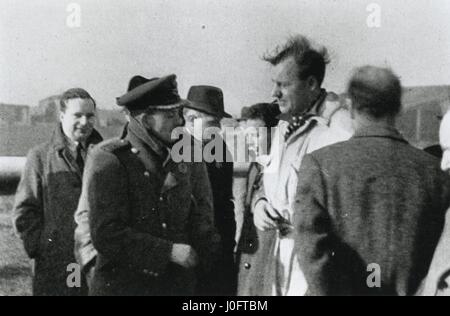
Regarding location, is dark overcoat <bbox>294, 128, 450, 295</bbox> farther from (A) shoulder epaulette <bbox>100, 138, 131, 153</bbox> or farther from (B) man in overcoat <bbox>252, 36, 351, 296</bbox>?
(A) shoulder epaulette <bbox>100, 138, 131, 153</bbox>

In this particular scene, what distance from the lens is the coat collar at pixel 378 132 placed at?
2744 millimetres

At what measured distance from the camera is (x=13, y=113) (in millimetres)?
3727

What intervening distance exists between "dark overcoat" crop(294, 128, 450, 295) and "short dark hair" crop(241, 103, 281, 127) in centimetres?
64

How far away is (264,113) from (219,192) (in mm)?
490

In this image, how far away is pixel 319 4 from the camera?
144 inches

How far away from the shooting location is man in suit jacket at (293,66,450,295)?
2682 mm

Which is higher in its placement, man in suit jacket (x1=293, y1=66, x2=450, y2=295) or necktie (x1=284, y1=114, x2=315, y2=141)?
necktie (x1=284, y1=114, x2=315, y2=141)

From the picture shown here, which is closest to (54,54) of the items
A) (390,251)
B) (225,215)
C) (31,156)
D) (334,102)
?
(31,156)

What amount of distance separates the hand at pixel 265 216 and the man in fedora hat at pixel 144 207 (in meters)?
0.29

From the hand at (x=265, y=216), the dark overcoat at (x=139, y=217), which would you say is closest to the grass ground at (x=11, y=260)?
the dark overcoat at (x=139, y=217)

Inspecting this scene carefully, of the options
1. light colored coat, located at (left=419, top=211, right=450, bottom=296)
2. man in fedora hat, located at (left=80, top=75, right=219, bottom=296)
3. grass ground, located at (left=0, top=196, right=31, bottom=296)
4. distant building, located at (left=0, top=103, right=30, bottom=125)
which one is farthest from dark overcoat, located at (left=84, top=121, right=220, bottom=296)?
light colored coat, located at (left=419, top=211, right=450, bottom=296)

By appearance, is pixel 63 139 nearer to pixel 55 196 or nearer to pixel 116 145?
pixel 55 196

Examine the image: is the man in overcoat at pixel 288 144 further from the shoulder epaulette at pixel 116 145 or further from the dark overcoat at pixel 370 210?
the shoulder epaulette at pixel 116 145

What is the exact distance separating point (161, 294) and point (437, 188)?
1422mm
